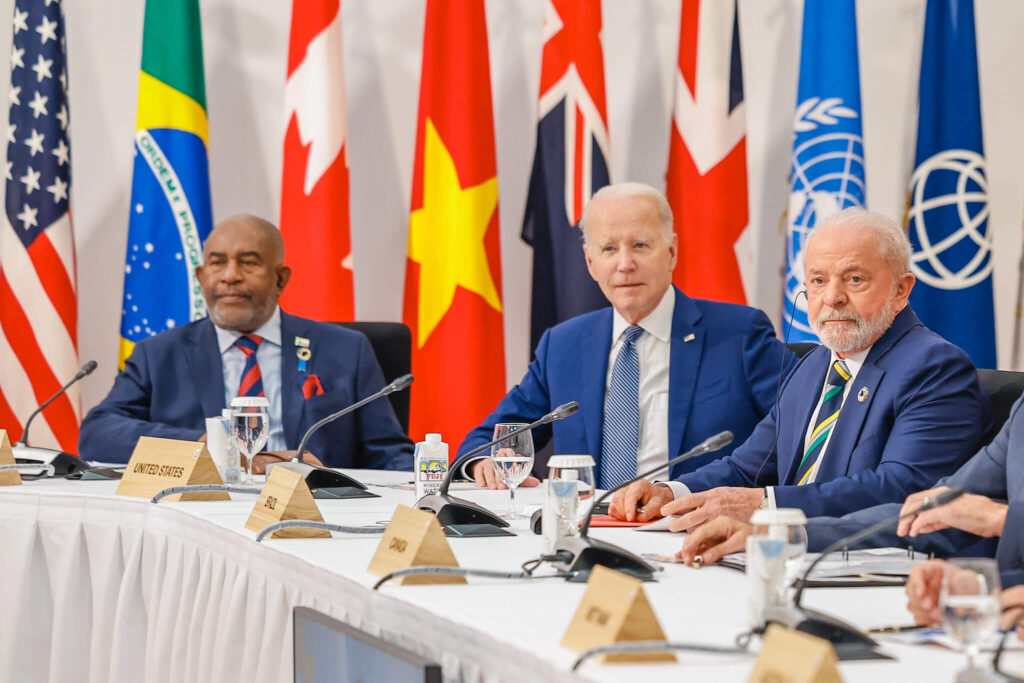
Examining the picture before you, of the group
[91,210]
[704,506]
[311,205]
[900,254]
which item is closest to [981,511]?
[704,506]

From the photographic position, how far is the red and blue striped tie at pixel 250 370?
3.88m

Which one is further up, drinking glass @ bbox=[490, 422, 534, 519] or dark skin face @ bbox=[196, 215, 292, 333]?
dark skin face @ bbox=[196, 215, 292, 333]

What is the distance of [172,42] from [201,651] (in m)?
3.37

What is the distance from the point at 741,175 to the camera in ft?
15.9

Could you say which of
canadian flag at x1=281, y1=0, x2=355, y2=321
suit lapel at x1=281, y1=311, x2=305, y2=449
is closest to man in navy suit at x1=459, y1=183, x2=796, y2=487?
suit lapel at x1=281, y1=311, x2=305, y2=449

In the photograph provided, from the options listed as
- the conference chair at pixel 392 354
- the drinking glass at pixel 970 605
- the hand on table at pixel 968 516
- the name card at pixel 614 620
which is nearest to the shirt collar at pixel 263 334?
the conference chair at pixel 392 354

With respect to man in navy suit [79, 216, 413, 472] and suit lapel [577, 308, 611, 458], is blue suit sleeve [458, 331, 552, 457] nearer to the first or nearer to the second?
suit lapel [577, 308, 611, 458]

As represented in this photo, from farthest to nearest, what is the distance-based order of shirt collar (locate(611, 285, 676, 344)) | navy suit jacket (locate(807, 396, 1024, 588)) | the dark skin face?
the dark skin face < shirt collar (locate(611, 285, 676, 344)) < navy suit jacket (locate(807, 396, 1024, 588))

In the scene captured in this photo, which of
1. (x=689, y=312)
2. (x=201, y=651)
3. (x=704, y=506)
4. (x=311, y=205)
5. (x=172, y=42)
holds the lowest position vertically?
(x=201, y=651)

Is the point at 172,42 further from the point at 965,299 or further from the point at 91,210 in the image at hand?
the point at 965,299

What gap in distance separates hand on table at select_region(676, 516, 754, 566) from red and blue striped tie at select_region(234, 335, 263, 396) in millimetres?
2348

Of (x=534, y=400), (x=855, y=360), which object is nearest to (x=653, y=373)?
(x=534, y=400)

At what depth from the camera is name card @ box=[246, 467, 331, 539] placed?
6.66 feet

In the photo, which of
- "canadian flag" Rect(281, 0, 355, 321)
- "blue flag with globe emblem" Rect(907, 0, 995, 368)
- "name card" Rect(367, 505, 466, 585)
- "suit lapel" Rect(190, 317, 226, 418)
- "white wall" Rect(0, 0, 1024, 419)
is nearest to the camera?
"name card" Rect(367, 505, 466, 585)
